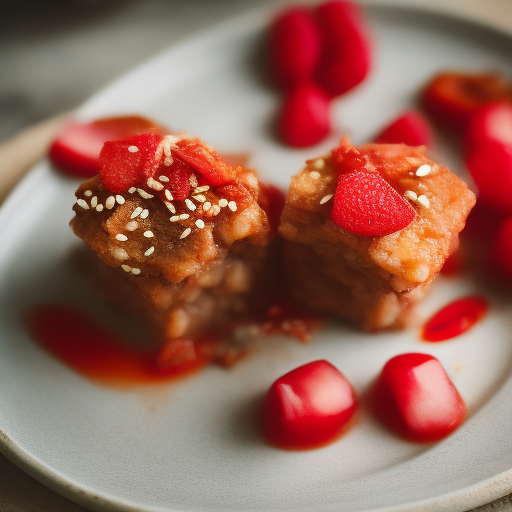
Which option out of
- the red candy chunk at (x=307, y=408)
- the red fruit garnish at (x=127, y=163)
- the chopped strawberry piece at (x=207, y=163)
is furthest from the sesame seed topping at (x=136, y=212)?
the red candy chunk at (x=307, y=408)

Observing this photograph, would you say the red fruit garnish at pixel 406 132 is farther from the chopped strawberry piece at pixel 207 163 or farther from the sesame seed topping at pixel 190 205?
the sesame seed topping at pixel 190 205

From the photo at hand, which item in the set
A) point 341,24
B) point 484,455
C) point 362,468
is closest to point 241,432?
point 362,468

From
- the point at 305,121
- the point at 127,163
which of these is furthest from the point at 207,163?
the point at 305,121

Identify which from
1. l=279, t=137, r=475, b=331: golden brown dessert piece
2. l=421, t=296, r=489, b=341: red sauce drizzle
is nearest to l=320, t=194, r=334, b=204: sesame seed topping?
l=279, t=137, r=475, b=331: golden brown dessert piece

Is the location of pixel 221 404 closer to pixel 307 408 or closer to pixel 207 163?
pixel 307 408

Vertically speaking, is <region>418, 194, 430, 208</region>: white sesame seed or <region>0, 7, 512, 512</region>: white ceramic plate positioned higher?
<region>418, 194, 430, 208</region>: white sesame seed

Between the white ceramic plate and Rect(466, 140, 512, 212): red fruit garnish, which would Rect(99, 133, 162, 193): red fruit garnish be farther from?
Rect(466, 140, 512, 212): red fruit garnish
